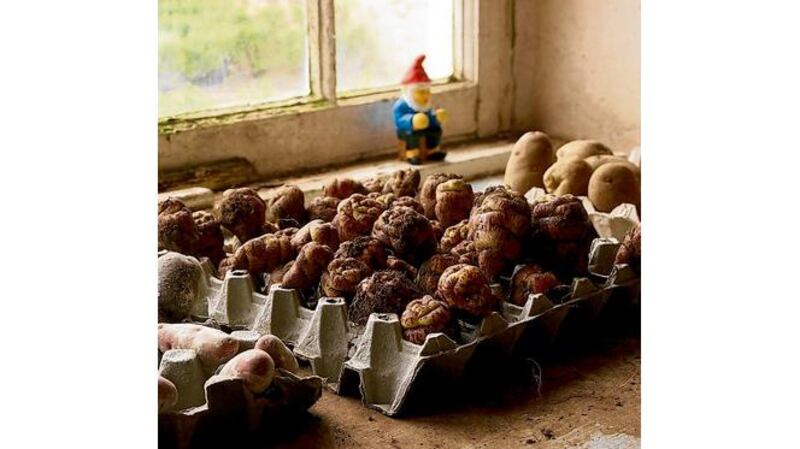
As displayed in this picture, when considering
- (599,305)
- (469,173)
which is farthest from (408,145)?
(599,305)

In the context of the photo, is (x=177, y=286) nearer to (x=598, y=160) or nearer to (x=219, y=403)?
(x=219, y=403)

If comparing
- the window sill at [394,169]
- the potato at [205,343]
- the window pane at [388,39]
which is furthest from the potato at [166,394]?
the window pane at [388,39]

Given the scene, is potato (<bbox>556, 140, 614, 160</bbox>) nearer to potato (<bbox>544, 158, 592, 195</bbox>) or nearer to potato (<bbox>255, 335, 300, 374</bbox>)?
potato (<bbox>544, 158, 592, 195</bbox>)

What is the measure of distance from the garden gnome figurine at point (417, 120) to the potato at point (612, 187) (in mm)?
809

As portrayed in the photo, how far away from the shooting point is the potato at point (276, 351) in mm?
1699

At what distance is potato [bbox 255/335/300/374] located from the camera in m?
1.70

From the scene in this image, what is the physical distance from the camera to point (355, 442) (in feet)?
5.54

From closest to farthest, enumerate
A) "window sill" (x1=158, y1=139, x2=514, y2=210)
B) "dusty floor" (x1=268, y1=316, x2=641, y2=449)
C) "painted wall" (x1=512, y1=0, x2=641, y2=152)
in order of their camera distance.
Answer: "dusty floor" (x1=268, y1=316, x2=641, y2=449)
"window sill" (x1=158, y1=139, x2=514, y2=210)
"painted wall" (x1=512, y1=0, x2=641, y2=152)

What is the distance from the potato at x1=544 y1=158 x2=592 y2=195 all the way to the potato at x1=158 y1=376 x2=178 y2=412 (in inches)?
49.9

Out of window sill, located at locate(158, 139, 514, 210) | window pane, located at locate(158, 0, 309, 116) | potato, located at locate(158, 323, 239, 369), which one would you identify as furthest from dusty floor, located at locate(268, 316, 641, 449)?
window pane, located at locate(158, 0, 309, 116)
